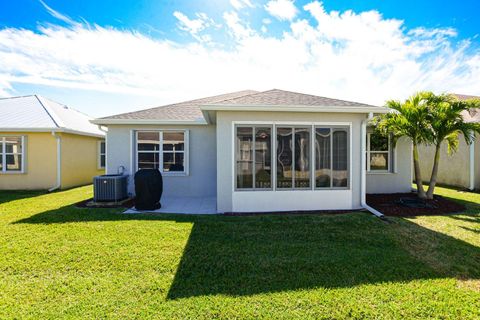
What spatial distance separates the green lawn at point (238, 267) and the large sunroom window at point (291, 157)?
124 cm

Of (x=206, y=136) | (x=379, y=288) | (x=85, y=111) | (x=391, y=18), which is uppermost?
(x=391, y=18)

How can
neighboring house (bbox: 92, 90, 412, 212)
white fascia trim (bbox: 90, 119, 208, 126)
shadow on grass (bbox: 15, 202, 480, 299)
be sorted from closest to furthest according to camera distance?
shadow on grass (bbox: 15, 202, 480, 299) → neighboring house (bbox: 92, 90, 412, 212) → white fascia trim (bbox: 90, 119, 208, 126)

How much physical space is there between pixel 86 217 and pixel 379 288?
6.97 metres

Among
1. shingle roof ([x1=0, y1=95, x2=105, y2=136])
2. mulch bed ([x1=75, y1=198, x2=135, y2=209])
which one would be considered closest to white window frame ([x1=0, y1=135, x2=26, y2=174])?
shingle roof ([x1=0, y1=95, x2=105, y2=136])

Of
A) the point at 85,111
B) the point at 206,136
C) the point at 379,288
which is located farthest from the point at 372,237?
the point at 85,111

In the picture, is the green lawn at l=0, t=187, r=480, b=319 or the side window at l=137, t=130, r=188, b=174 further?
the side window at l=137, t=130, r=188, b=174

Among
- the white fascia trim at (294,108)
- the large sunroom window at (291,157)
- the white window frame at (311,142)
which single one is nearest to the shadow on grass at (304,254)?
the white window frame at (311,142)

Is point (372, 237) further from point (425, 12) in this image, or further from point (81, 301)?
point (425, 12)

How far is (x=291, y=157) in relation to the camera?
689cm

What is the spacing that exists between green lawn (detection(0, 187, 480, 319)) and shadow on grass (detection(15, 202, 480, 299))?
2 centimetres

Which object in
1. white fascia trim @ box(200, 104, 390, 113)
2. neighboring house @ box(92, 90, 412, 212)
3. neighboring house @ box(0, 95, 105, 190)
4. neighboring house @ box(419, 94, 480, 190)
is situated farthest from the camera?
neighboring house @ box(419, 94, 480, 190)

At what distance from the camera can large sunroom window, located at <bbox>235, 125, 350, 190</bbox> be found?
22.4 ft

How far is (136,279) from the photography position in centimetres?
337

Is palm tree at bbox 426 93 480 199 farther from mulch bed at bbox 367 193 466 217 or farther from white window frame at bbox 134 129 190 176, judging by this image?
Result: white window frame at bbox 134 129 190 176
